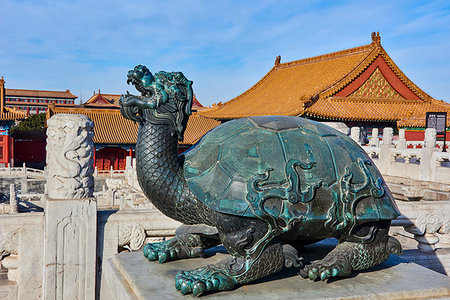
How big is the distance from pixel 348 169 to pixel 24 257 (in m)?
2.66

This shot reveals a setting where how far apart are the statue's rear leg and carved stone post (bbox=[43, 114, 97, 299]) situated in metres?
1.80

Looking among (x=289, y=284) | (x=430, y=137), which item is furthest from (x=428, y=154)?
(x=289, y=284)

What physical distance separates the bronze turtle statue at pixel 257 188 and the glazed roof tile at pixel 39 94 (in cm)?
5259

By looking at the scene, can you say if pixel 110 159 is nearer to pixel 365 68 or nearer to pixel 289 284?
pixel 365 68

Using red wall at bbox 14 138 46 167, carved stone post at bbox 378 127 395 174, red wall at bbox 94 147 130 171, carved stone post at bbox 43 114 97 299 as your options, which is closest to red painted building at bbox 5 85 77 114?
red wall at bbox 14 138 46 167

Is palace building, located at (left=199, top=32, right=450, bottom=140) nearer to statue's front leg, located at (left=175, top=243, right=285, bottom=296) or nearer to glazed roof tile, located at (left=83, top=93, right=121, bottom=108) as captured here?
statue's front leg, located at (left=175, top=243, right=285, bottom=296)

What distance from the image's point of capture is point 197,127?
3012 cm

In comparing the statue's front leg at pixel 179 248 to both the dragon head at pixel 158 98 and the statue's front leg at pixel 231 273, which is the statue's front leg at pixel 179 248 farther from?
Result: the dragon head at pixel 158 98

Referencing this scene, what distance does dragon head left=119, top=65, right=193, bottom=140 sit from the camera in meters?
2.70

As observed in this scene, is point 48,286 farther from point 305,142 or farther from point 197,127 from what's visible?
point 197,127

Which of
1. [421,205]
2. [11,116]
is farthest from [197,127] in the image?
[421,205]

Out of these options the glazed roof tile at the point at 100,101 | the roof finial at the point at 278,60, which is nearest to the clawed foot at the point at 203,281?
the roof finial at the point at 278,60

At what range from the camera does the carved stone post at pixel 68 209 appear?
138 inches

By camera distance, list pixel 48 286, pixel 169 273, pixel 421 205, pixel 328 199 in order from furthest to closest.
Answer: pixel 421 205, pixel 48 286, pixel 169 273, pixel 328 199
